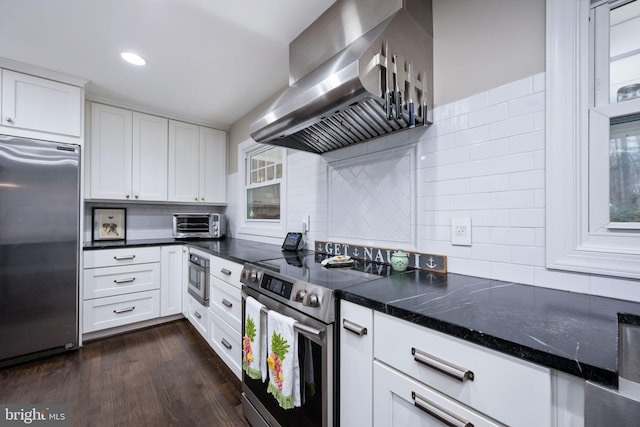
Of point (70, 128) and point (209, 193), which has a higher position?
point (70, 128)

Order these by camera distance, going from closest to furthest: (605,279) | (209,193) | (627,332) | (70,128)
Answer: (627,332)
(605,279)
(70,128)
(209,193)

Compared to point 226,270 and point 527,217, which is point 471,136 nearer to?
point 527,217

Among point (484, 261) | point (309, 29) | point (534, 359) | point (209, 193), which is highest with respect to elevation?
point (309, 29)

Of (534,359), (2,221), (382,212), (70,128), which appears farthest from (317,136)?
(2,221)

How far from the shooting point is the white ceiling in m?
1.54

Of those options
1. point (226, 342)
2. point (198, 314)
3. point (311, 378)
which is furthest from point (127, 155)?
point (311, 378)

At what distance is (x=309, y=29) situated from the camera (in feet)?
5.45

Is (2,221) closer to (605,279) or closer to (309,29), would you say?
(309,29)

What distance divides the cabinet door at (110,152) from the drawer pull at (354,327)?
2.94 metres

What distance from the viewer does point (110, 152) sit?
279 cm

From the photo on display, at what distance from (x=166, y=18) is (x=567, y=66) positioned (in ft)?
6.86

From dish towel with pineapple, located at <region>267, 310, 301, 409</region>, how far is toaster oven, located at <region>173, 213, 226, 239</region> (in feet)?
7.78

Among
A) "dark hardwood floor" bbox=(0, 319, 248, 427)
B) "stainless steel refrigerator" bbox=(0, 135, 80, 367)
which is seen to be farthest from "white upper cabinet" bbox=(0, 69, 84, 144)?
"dark hardwood floor" bbox=(0, 319, 248, 427)

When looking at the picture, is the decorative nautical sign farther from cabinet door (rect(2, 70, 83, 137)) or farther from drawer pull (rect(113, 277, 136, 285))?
cabinet door (rect(2, 70, 83, 137))
